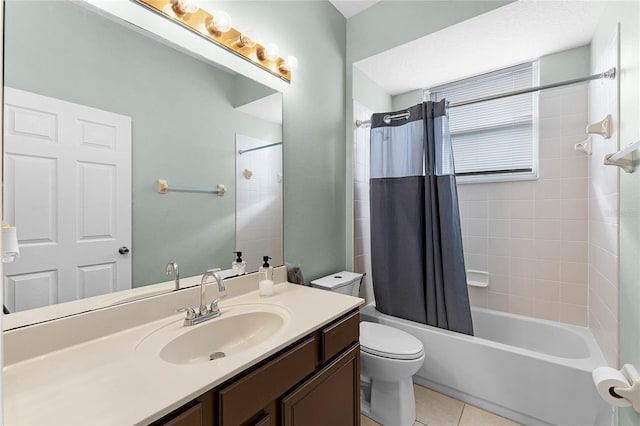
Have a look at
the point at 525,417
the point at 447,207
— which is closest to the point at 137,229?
the point at 447,207

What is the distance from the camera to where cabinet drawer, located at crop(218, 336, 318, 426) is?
853 millimetres

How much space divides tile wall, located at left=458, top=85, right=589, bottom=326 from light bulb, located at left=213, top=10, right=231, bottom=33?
208 cm

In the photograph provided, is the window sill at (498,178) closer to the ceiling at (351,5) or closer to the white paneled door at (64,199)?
the ceiling at (351,5)

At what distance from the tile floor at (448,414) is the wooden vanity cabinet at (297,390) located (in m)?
0.55

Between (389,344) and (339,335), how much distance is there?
1.82ft

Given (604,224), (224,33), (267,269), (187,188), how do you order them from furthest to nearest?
1. (604,224)
2. (267,269)
3. (224,33)
4. (187,188)

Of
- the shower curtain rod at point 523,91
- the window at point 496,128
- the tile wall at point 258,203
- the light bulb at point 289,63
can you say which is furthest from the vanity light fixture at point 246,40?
the window at point 496,128

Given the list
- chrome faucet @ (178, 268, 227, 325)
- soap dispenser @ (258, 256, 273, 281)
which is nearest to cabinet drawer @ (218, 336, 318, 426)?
chrome faucet @ (178, 268, 227, 325)

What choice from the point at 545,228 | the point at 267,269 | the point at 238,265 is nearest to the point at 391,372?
the point at 267,269

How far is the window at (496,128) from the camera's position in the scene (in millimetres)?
2260

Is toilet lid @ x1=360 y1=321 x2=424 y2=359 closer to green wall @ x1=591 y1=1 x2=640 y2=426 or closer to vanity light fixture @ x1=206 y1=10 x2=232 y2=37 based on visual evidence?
green wall @ x1=591 y1=1 x2=640 y2=426

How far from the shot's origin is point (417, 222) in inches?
81.0

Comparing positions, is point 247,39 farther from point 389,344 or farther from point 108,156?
point 389,344

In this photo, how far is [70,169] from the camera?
0.99 metres
